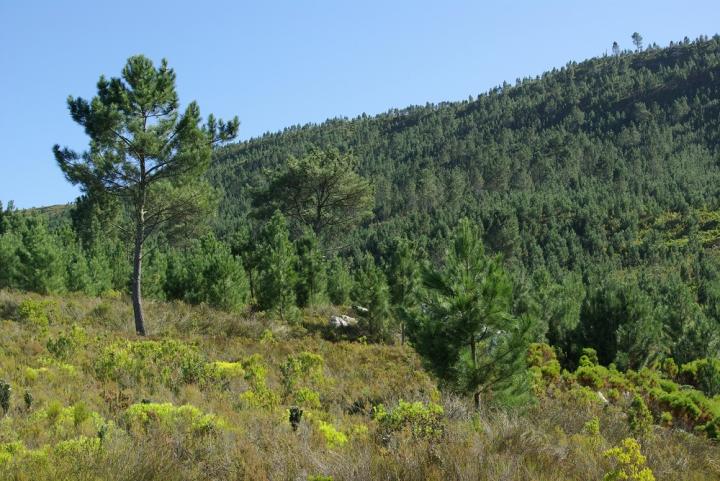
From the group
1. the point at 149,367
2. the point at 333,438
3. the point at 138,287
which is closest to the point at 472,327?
the point at 333,438

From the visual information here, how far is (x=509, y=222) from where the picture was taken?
62906 millimetres

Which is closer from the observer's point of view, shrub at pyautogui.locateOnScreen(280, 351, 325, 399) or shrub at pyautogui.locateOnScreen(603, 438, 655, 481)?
shrub at pyautogui.locateOnScreen(603, 438, 655, 481)

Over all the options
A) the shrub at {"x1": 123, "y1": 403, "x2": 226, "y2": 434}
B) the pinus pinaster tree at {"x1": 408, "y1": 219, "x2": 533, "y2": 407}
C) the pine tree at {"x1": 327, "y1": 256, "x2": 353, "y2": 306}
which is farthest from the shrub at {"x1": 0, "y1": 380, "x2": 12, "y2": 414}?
the pine tree at {"x1": 327, "y1": 256, "x2": 353, "y2": 306}

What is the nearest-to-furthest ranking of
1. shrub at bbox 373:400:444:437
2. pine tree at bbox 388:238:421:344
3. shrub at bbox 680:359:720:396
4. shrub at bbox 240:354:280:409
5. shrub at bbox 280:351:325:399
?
shrub at bbox 373:400:444:437 → shrub at bbox 240:354:280:409 → shrub at bbox 280:351:325:399 → shrub at bbox 680:359:720:396 → pine tree at bbox 388:238:421:344

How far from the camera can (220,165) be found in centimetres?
16925

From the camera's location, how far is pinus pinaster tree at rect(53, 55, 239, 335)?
15.4m

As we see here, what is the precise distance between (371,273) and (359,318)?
7.57ft

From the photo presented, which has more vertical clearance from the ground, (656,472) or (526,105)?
(526,105)

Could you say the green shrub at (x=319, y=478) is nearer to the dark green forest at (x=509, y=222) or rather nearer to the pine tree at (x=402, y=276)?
the dark green forest at (x=509, y=222)

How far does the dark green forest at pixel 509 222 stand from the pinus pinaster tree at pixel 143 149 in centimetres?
114

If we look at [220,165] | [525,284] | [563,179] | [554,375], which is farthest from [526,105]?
[554,375]

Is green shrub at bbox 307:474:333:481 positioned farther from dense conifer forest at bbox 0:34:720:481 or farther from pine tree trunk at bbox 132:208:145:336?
pine tree trunk at bbox 132:208:145:336

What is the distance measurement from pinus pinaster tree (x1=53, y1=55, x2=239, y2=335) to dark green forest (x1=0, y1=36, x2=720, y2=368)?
114 centimetres

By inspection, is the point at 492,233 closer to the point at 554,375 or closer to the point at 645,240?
the point at 645,240
